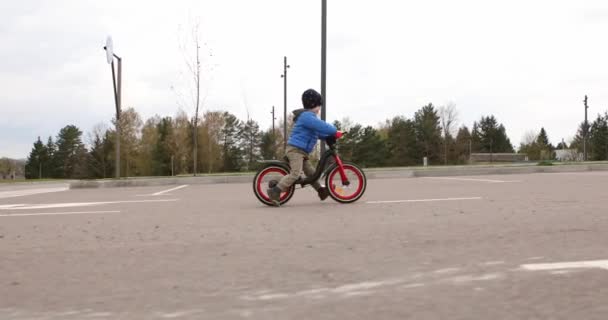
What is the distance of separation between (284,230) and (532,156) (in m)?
→ 140

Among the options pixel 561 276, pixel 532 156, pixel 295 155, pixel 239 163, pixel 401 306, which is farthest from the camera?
pixel 532 156

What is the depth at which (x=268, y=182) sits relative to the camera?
7.11 meters

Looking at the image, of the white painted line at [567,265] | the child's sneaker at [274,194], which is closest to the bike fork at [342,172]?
the child's sneaker at [274,194]

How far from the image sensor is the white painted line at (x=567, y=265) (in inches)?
109

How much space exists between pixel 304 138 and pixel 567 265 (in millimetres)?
4546

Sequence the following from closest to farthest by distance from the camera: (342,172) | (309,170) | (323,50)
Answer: (309,170) < (342,172) < (323,50)

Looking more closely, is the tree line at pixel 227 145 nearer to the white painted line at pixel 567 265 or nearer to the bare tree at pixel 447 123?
the bare tree at pixel 447 123

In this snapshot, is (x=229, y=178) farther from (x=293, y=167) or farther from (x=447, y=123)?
(x=447, y=123)

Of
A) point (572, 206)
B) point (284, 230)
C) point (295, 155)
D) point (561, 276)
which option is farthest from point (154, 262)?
point (572, 206)

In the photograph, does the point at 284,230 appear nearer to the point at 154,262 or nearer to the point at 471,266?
the point at 154,262

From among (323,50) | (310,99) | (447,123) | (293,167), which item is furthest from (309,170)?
(447,123)

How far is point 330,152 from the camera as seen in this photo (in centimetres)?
711

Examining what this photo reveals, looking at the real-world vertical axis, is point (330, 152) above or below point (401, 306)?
above

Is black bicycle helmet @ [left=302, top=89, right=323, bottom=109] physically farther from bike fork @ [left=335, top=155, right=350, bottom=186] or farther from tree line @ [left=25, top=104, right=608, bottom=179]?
tree line @ [left=25, top=104, right=608, bottom=179]
